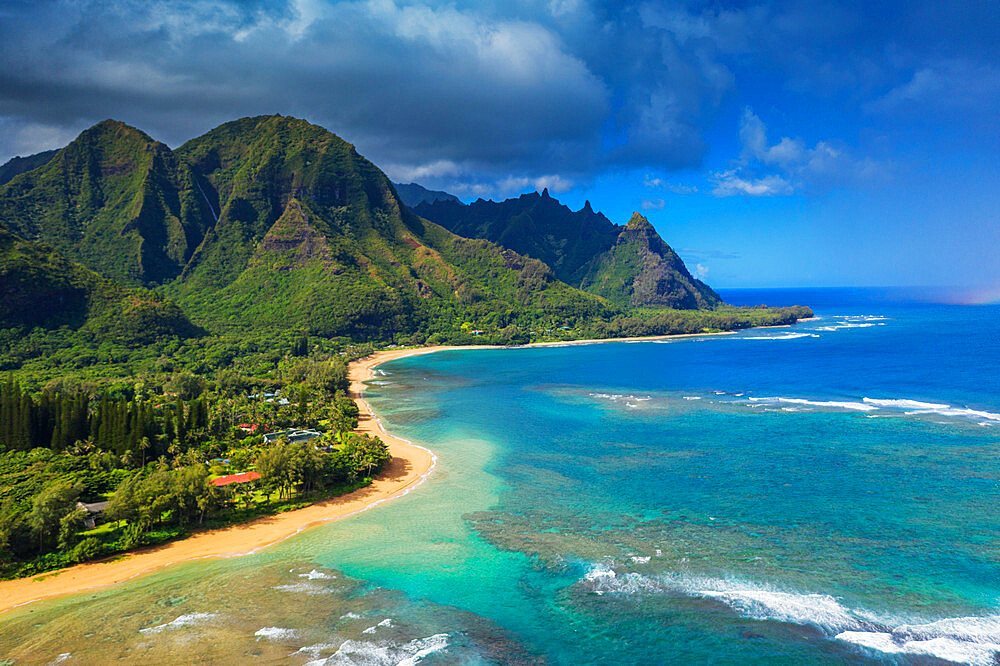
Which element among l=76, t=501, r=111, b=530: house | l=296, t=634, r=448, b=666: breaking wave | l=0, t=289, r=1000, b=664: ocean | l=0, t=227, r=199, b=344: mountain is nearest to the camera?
l=296, t=634, r=448, b=666: breaking wave

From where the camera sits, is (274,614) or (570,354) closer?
(274,614)

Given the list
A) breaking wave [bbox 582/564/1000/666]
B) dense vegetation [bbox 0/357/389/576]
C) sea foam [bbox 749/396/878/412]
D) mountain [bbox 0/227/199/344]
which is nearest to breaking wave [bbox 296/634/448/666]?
breaking wave [bbox 582/564/1000/666]

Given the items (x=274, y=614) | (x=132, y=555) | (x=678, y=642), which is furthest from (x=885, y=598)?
(x=132, y=555)

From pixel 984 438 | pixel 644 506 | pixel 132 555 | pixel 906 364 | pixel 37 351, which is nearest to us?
pixel 132 555

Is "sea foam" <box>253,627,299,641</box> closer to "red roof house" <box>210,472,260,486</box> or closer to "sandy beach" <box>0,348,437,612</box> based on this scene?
"sandy beach" <box>0,348,437,612</box>

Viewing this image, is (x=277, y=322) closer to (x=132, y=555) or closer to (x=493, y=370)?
(x=493, y=370)

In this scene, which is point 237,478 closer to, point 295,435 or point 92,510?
point 92,510

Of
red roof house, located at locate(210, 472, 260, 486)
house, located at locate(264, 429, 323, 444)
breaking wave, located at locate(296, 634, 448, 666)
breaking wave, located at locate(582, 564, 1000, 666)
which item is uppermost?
house, located at locate(264, 429, 323, 444)

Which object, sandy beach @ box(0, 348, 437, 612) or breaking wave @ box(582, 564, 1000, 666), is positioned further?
sandy beach @ box(0, 348, 437, 612)
